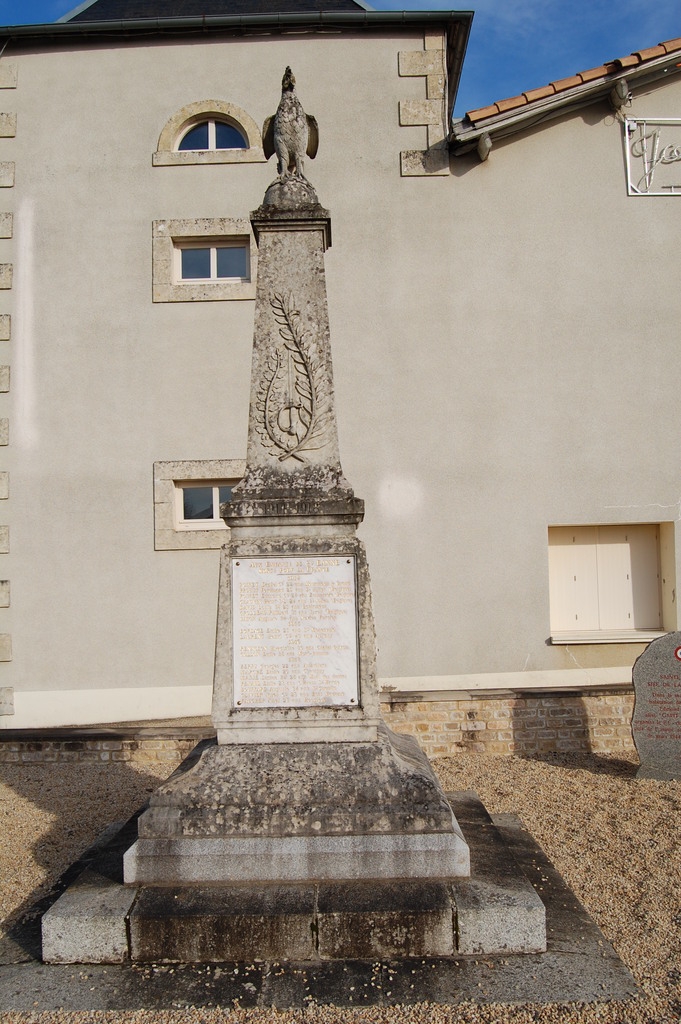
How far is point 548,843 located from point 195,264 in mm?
6180

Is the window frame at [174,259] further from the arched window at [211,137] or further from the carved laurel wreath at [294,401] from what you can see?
the carved laurel wreath at [294,401]

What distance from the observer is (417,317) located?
738 centimetres

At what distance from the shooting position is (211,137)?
7.70 m

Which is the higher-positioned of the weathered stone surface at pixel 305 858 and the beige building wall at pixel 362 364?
the beige building wall at pixel 362 364

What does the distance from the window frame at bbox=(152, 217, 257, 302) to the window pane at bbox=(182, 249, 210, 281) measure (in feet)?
0.44

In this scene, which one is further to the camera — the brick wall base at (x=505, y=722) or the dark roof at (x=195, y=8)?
the dark roof at (x=195, y=8)

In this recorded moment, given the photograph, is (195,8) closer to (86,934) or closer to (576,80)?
(576,80)

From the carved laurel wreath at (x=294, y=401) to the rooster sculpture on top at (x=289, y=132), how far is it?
0.92 m

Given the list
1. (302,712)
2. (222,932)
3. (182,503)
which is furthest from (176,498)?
(222,932)

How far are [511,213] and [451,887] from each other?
643 centimetres

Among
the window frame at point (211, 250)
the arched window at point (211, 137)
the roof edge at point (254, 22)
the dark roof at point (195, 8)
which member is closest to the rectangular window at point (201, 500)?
the window frame at point (211, 250)

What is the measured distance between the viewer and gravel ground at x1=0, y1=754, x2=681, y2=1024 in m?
2.57

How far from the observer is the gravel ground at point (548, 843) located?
8.44ft

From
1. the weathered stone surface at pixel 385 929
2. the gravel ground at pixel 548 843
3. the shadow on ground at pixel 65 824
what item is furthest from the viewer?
the shadow on ground at pixel 65 824
